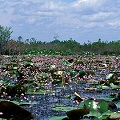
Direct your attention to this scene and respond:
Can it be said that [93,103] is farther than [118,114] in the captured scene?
Yes

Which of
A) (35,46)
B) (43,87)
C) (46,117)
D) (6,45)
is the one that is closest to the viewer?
(46,117)

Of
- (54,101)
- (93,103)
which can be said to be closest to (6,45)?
(54,101)

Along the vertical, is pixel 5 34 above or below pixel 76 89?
above

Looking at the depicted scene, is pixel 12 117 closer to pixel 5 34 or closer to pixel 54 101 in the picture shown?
pixel 54 101

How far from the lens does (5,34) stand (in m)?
24.3

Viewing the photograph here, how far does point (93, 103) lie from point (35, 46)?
24.8 metres

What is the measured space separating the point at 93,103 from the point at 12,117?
2.63 ft

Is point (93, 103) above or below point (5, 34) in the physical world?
below

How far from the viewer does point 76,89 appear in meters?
6.54

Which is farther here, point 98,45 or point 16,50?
point 98,45

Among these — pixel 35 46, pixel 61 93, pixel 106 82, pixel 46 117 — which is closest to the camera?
pixel 46 117

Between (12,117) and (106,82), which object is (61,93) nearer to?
(106,82)

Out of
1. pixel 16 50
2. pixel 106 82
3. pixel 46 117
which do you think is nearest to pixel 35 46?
pixel 16 50

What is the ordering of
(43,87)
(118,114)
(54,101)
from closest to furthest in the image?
(118,114), (54,101), (43,87)
